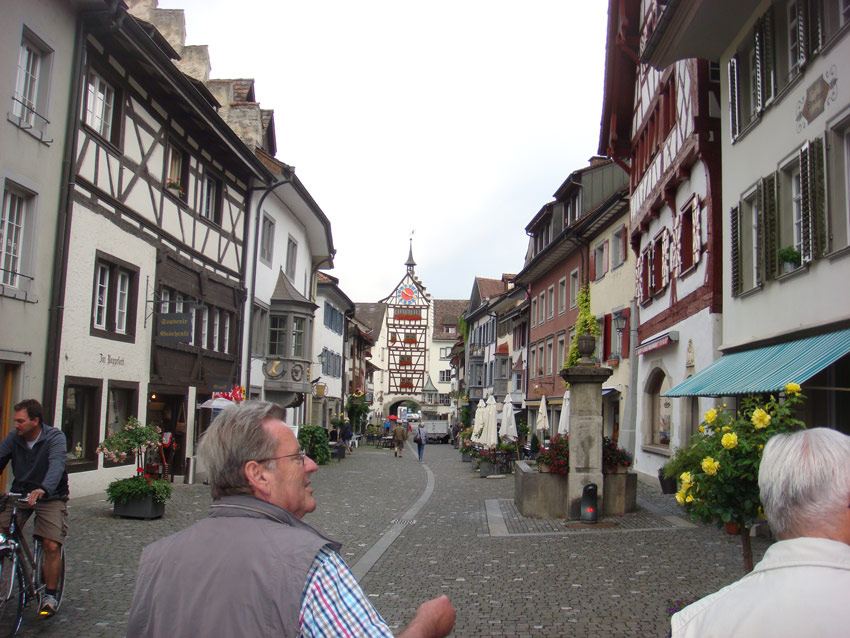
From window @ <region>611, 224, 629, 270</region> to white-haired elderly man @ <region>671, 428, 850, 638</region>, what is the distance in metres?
23.6

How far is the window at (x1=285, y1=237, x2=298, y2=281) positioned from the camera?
29.2 m

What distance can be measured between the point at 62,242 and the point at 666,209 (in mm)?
12666

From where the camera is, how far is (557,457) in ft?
45.3

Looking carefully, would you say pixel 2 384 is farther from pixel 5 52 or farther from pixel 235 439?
pixel 235 439

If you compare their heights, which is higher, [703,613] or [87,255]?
[87,255]

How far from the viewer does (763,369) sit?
420 inches

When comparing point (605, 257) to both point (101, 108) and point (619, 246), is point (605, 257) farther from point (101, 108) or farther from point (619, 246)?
point (101, 108)

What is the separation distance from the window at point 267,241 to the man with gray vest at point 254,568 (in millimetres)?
23233

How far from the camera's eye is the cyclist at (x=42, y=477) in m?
6.54

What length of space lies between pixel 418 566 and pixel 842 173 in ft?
21.9

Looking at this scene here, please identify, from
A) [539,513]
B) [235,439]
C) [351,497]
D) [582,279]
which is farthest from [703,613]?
[582,279]

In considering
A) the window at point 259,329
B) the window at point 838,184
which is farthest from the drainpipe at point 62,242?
the window at point 259,329

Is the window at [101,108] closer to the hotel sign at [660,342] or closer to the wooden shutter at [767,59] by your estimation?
the wooden shutter at [767,59]

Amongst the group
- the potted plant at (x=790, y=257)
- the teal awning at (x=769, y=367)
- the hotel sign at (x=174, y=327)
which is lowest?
the teal awning at (x=769, y=367)
